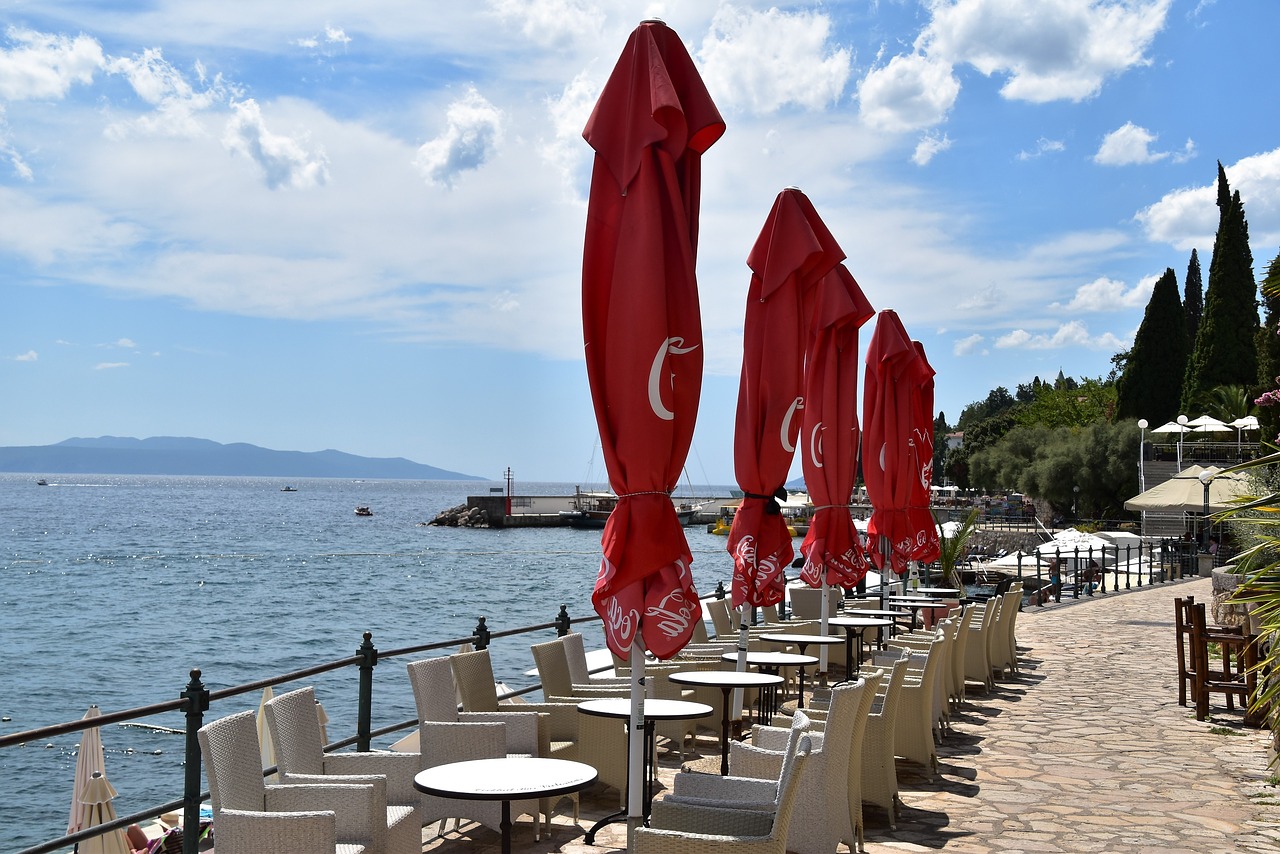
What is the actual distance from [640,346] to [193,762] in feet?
9.44

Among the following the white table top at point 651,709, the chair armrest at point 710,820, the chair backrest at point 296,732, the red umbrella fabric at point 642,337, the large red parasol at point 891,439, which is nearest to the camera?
the chair armrest at point 710,820

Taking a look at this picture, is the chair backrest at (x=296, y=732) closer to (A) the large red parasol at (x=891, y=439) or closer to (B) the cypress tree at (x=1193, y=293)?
(A) the large red parasol at (x=891, y=439)

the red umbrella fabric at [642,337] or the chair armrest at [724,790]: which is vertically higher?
the red umbrella fabric at [642,337]

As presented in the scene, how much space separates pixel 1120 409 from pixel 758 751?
55.3 metres

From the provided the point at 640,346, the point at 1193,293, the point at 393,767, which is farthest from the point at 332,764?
the point at 1193,293

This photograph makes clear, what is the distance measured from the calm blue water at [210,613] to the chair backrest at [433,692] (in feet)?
37.0

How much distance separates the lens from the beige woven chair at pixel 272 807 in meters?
4.17

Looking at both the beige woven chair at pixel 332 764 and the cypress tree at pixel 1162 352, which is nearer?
the beige woven chair at pixel 332 764

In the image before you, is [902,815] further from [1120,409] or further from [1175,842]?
[1120,409]

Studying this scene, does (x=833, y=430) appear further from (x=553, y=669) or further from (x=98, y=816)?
(x=98, y=816)

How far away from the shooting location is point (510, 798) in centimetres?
458

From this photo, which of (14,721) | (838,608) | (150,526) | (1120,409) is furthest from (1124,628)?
(150,526)

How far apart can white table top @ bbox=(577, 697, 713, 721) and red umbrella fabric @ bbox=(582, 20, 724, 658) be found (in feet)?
3.46

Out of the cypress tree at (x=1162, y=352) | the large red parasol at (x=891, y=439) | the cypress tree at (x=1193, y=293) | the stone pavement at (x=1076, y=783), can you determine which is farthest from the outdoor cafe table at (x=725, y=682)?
the cypress tree at (x=1193, y=293)
